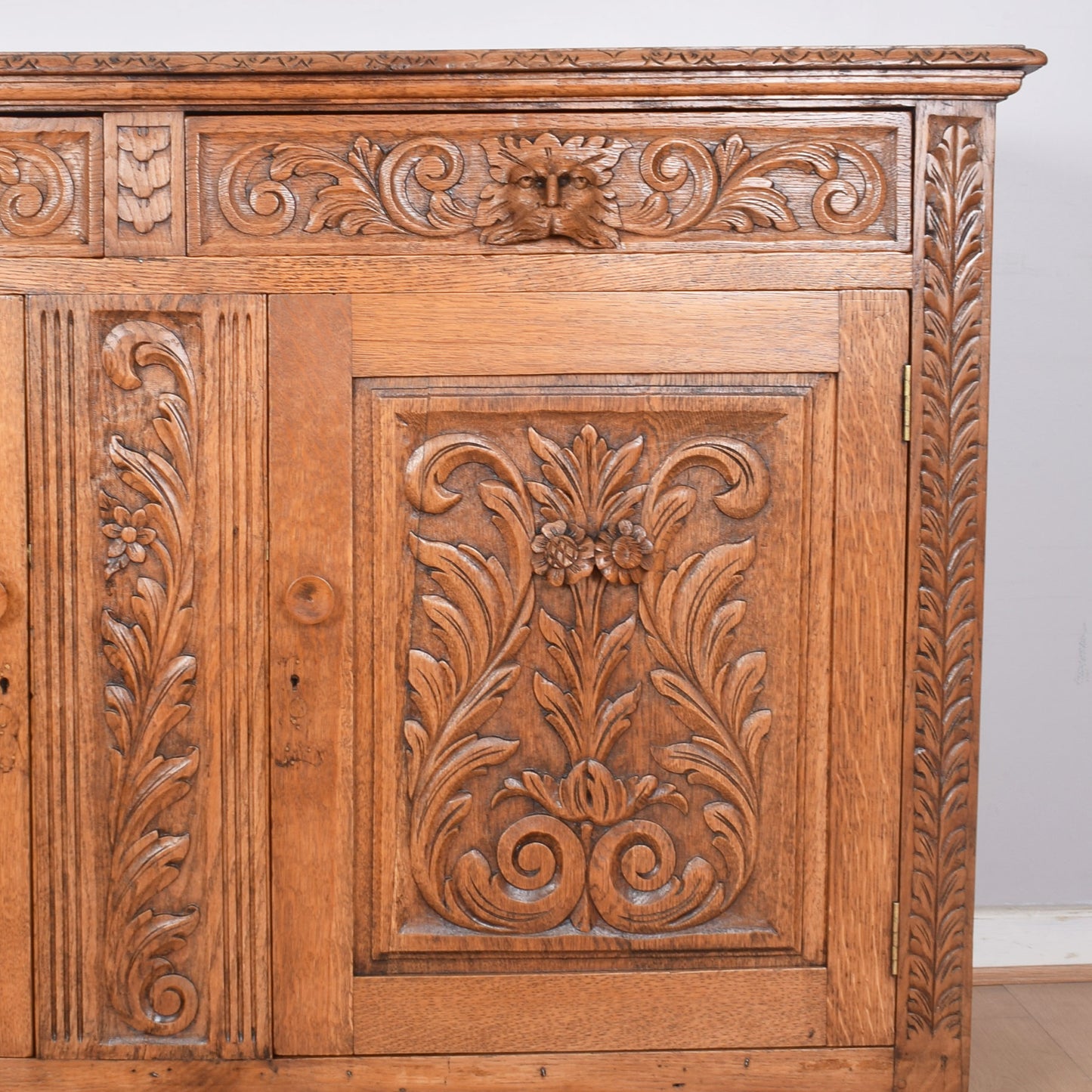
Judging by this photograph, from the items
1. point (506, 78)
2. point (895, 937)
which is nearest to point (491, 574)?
point (506, 78)

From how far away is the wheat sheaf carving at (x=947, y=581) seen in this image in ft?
4.23

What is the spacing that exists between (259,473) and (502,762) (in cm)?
51

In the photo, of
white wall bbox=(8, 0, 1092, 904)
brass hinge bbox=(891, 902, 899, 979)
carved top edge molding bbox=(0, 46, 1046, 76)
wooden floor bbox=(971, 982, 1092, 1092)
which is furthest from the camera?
white wall bbox=(8, 0, 1092, 904)

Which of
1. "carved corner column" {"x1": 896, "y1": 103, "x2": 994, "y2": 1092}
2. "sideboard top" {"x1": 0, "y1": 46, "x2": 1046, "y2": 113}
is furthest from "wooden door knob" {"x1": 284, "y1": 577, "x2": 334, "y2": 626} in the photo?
"carved corner column" {"x1": 896, "y1": 103, "x2": 994, "y2": 1092}

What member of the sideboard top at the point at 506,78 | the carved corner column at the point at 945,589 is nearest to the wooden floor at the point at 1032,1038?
the carved corner column at the point at 945,589

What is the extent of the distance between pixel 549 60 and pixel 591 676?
0.81 m

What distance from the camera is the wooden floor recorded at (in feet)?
5.20

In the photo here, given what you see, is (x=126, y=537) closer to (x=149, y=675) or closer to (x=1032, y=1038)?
Result: (x=149, y=675)

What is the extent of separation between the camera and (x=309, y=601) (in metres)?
1.32

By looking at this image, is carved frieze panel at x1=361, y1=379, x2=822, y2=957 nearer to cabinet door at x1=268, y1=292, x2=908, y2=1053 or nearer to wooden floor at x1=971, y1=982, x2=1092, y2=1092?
cabinet door at x1=268, y1=292, x2=908, y2=1053

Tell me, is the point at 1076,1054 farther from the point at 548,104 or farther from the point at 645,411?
the point at 548,104

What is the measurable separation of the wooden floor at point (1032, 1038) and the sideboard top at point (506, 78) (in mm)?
1502

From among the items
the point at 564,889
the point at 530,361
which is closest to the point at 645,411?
the point at 530,361

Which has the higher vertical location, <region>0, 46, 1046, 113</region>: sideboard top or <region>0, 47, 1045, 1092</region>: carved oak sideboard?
<region>0, 46, 1046, 113</region>: sideboard top
